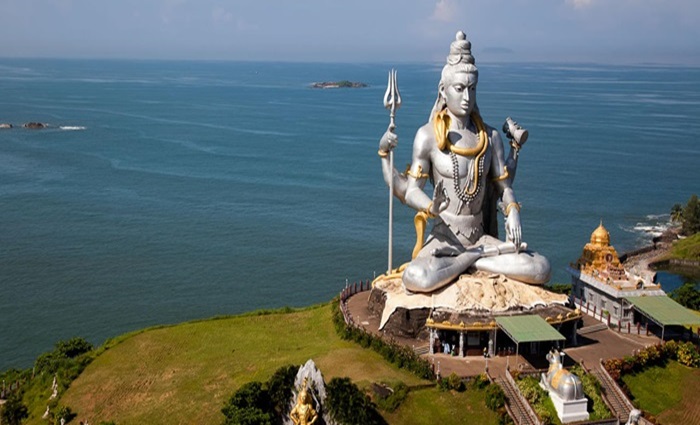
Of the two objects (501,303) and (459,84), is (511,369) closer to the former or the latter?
(501,303)

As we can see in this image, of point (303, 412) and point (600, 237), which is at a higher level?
point (600, 237)

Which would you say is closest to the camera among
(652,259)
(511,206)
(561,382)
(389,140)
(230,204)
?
(561,382)

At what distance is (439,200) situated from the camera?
896 inches

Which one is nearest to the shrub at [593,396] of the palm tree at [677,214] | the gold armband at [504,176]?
the gold armband at [504,176]

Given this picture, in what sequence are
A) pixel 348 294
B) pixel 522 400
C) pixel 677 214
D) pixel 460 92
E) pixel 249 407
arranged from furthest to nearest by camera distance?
1. pixel 677 214
2. pixel 348 294
3. pixel 460 92
4. pixel 522 400
5. pixel 249 407

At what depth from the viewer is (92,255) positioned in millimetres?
38750

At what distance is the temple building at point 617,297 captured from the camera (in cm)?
2325

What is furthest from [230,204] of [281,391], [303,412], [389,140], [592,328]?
[303,412]

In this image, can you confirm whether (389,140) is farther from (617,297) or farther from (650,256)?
(650,256)

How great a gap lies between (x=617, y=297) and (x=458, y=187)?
21.9ft

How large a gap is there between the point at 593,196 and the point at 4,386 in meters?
43.6

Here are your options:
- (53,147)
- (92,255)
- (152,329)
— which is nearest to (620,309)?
(152,329)

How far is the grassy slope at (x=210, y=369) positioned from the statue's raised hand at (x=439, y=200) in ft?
15.1

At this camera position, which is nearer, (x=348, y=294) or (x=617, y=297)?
(x=617, y=297)
